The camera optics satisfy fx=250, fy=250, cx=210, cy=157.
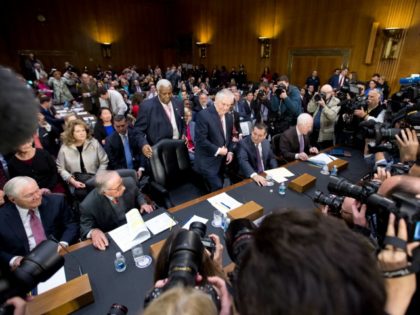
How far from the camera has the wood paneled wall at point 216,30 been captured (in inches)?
316

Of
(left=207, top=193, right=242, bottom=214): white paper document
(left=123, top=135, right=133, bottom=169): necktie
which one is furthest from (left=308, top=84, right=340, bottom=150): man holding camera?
(left=123, top=135, right=133, bottom=169): necktie

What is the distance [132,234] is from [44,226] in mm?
920

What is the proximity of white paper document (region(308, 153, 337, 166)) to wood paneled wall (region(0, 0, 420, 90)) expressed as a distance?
6.47 metres

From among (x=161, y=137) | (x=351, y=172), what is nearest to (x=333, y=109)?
(x=351, y=172)

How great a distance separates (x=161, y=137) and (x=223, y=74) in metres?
9.66

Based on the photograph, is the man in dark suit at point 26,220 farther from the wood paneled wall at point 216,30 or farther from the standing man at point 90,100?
the wood paneled wall at point 216,30

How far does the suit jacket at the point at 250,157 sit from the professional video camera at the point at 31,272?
2.20 m

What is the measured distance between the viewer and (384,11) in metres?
7.71

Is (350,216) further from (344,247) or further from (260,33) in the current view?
(260,33)

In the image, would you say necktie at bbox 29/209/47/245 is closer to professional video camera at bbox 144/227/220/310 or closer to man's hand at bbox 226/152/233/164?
professional video camera at bbox 144/227/220/310

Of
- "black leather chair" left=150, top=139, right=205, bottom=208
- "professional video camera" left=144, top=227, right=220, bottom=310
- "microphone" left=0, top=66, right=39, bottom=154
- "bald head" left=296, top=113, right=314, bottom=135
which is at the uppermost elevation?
"microphone" left=0, top=66, right=39, bottom=154

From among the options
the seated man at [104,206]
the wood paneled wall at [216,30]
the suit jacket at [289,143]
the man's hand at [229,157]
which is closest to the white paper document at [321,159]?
the suit jacket at [289,143]

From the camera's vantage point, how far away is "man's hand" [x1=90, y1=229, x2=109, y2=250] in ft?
5.84

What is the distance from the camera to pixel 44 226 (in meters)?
2.15
